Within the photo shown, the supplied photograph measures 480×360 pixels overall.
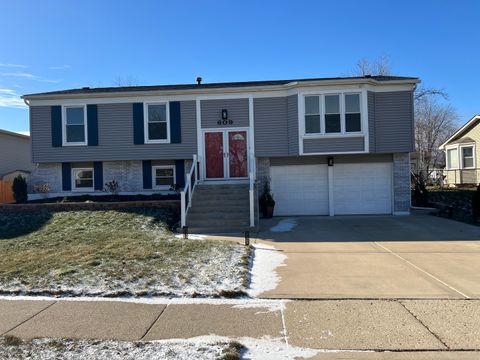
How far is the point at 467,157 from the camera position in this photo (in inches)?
1099

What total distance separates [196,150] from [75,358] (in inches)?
534

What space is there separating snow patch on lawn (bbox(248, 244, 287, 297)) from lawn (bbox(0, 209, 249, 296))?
19 cm

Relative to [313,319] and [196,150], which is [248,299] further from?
[196,150]

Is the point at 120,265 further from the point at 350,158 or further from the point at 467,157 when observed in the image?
the point at 467,157

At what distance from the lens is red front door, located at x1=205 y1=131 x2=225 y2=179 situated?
17.3m

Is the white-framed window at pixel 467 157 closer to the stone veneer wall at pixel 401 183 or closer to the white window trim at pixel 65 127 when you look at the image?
the stone veneer wall at pixel 401 183

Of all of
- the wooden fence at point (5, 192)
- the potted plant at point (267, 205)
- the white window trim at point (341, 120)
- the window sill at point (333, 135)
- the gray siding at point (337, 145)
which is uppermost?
the white window trim at point (341, 120)

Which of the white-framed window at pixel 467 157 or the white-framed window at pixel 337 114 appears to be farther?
the white-framed window at pixel 467 157

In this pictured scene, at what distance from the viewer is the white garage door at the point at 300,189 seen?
17.3 metres

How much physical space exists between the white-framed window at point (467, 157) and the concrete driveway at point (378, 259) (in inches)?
625

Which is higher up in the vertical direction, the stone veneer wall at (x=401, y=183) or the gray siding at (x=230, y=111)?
the gray siding at (x=230, y=111)

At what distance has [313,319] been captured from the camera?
5.07 metres

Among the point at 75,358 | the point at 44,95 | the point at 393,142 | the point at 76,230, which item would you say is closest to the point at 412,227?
the point at 393,142

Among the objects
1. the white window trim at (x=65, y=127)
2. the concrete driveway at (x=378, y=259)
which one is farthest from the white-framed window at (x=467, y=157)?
the white window trim at (x=65, y=127)
